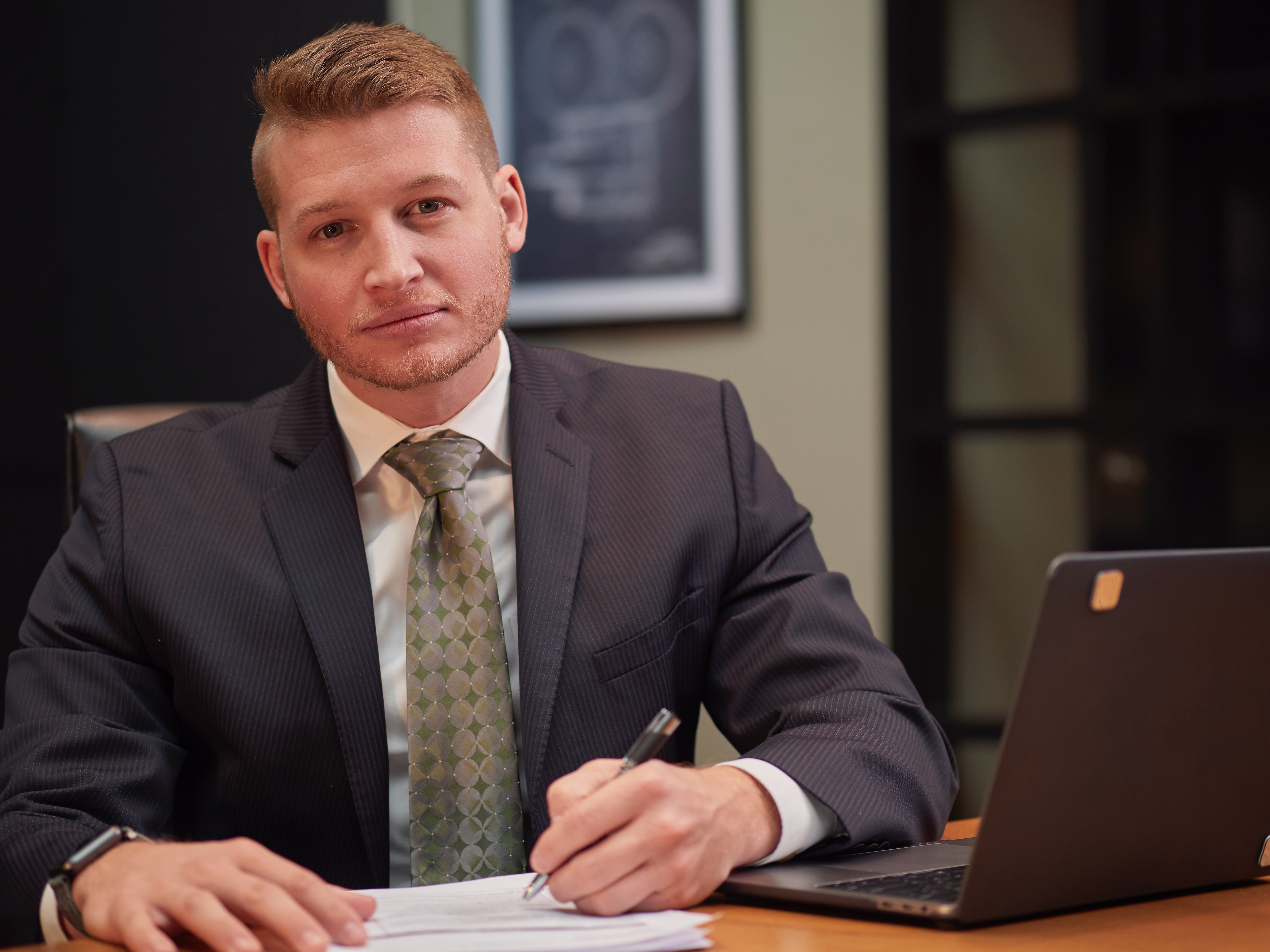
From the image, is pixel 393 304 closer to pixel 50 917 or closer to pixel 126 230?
pixel 50 917

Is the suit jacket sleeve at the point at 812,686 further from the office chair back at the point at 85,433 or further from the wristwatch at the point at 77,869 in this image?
the office chair back at the point at 85,433

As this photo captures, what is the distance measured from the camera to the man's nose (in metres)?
1.34

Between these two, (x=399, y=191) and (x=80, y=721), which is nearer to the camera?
(x=80, y=721)

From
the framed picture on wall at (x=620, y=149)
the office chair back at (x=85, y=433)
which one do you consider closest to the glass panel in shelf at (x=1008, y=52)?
the framed picture on wall at (x=620, y=149)

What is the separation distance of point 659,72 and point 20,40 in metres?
1.57

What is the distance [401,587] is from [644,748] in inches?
19.8

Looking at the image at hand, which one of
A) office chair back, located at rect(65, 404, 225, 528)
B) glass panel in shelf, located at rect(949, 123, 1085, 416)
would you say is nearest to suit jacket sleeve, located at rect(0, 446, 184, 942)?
office chair back, located at rect(65, 404, 225, 528)

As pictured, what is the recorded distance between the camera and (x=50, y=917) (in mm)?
1046

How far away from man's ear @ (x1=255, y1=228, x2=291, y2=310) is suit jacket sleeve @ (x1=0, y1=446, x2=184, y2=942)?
28 centimetres

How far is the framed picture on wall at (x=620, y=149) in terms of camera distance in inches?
124

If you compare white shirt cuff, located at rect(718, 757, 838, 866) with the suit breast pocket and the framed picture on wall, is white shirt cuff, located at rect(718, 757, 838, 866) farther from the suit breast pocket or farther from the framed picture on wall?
the framed picture on wall

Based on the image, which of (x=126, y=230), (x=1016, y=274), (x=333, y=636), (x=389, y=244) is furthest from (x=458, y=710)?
(x=1016, y=274)

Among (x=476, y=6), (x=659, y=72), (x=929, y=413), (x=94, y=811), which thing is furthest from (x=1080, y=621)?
(x=476, y=6)

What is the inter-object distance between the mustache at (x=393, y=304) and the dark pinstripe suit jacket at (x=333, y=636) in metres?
0.14
